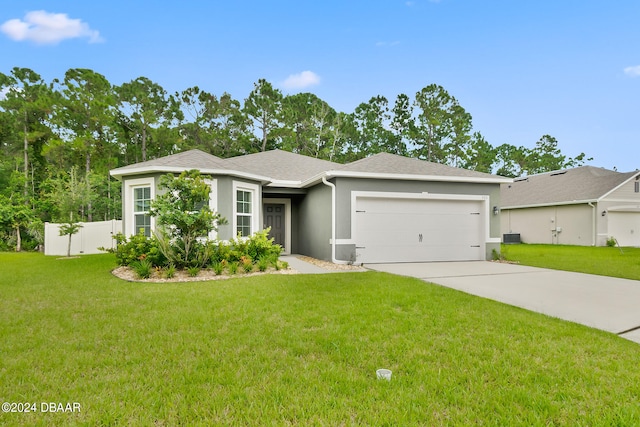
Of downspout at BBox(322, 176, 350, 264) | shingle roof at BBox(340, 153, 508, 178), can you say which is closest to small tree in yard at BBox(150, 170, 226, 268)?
downspout at BBox(322, 176, 350, 264)

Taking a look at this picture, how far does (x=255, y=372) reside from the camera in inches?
107

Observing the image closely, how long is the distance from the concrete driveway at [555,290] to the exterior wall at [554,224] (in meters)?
11.6

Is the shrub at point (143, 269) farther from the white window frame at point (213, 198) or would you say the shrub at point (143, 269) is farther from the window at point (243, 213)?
the window at point (243, 213)

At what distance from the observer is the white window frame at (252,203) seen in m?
9.94

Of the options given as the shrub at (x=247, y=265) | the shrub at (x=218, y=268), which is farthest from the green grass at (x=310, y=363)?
the shrub at (x=247, y=265)

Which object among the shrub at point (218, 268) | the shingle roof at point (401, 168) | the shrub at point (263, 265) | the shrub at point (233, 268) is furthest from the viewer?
the shingle roof at point (401, 168)

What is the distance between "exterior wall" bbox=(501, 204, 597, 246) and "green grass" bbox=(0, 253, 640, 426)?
16.7m

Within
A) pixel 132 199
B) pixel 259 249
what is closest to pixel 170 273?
pixel 259 249

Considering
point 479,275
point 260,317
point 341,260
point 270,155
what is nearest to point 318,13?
point 270,155

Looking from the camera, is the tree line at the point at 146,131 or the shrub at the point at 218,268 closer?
the shrub at the point at 218,268

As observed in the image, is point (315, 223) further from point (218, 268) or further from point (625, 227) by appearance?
point (625, 227)

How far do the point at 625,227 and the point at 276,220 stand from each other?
59.7 ft

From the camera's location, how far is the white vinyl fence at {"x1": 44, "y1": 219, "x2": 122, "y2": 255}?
13.7 m

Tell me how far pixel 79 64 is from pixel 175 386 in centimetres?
2529
